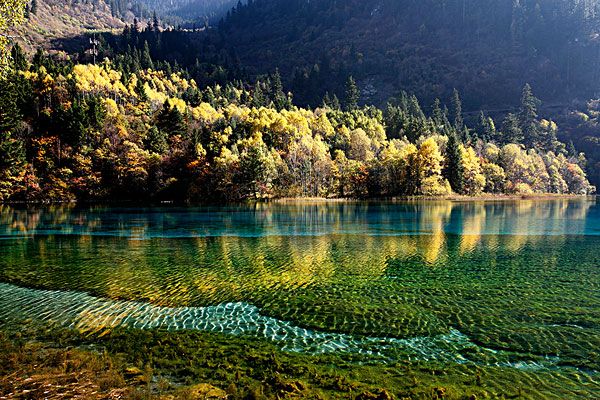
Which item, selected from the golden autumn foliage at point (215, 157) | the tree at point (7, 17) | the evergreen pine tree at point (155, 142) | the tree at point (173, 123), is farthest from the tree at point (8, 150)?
the tree at point (7, 17)

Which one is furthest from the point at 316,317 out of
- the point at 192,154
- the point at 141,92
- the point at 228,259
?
the point at 141,92

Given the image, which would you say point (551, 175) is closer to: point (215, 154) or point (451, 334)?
point (215, 154)

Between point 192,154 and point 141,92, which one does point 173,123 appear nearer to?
point 192,154

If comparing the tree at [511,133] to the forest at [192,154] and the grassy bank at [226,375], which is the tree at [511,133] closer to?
the forest at [192,154]

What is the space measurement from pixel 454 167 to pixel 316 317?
121328 mm

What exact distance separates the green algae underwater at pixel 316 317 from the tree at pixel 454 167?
311 feet

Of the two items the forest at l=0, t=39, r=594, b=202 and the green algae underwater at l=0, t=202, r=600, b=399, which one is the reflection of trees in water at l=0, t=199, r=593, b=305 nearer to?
the green algae underwater at l=0, t=202, r=600, b=399

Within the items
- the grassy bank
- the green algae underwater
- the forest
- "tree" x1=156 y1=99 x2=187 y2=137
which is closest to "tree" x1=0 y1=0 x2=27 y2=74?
the green algae underwater

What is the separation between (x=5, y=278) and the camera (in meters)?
25.8

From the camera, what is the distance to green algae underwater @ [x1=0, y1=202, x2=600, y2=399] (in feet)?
A: 39.9

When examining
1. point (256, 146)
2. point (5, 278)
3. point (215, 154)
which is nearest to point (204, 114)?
point (215, 154)

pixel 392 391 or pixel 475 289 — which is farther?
pixel 475 289

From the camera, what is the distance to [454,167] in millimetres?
127500

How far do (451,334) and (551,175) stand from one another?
173040mm
